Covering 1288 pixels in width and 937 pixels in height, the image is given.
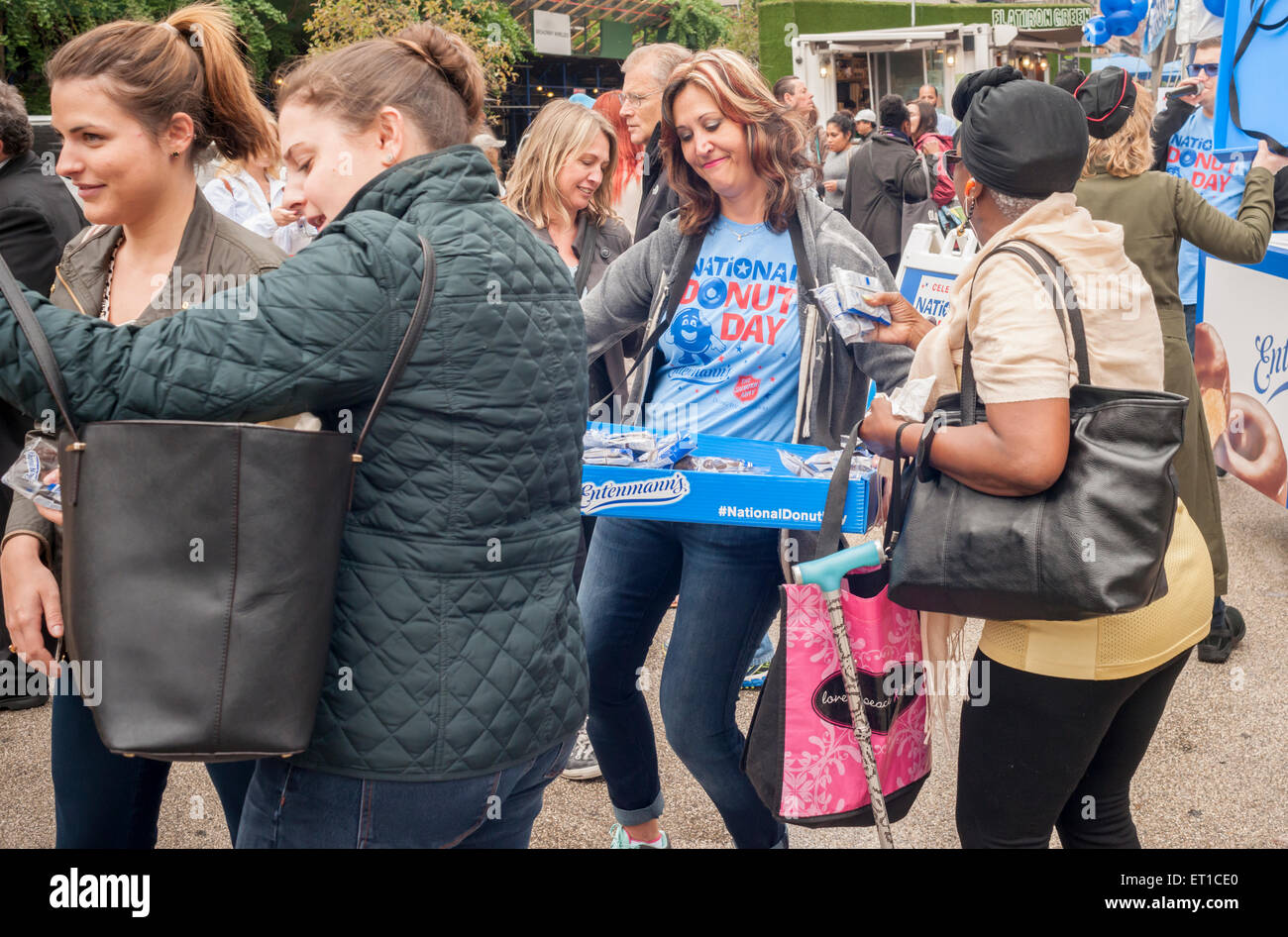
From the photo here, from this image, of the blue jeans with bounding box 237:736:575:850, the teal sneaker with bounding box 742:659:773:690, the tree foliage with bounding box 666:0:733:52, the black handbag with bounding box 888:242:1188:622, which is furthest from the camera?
the tree foliage with bounding box 666:0:733:52

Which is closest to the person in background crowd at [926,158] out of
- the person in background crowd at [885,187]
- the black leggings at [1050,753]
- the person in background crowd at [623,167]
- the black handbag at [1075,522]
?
the person in background crowd at [885,187]

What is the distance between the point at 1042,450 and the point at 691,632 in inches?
43.7

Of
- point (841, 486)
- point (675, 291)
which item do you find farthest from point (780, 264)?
point (841, 486)

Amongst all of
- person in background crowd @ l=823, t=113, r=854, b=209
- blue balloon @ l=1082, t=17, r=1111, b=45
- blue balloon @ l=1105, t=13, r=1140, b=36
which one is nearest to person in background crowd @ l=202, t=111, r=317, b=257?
blue balloon @ l=1105, t=13, r=1140, b=36

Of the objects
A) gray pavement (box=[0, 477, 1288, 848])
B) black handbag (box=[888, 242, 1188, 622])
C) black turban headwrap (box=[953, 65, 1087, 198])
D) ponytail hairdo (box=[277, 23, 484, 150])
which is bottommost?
gray pavement (box=[0, 477, 1288, 848])

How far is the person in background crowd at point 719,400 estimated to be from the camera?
112 inches

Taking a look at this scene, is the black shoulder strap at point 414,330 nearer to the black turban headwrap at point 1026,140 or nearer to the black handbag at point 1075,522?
the black handbag at point 1075,522

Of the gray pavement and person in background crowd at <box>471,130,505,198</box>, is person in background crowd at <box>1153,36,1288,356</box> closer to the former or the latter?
the gray pavement

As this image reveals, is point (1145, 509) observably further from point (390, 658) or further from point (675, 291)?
point (675, 291)

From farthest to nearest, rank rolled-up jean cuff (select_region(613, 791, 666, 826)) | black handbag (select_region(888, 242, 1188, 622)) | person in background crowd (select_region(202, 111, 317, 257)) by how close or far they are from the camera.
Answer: person in background crowd (select_region(202, 111, 317, 257)), rolled-up jean cuff (select_region(613, 791, 666, 826)), black handbag (select_region(888, 242, 1188, 622))

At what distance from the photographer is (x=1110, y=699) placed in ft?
7.07

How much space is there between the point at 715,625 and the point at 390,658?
130 cm

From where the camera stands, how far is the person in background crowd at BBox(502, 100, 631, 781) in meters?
4.55

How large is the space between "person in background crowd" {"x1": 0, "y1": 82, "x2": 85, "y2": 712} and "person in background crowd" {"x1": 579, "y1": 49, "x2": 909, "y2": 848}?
2181mm
